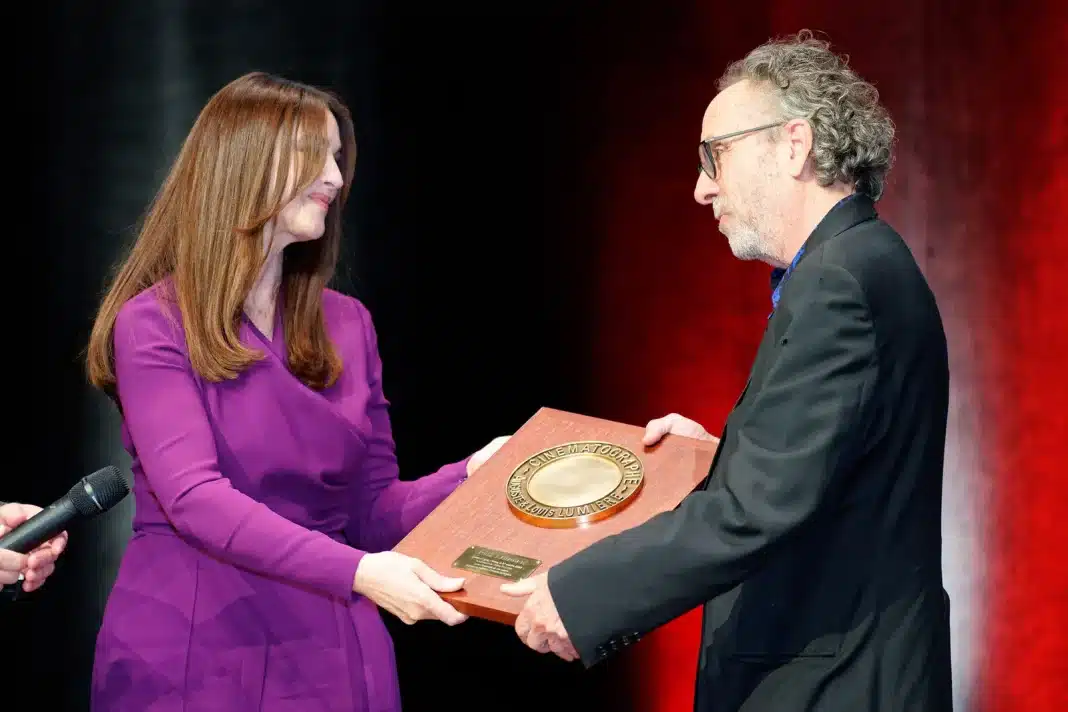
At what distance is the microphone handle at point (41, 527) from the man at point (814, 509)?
68cm

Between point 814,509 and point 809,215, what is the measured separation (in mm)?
485

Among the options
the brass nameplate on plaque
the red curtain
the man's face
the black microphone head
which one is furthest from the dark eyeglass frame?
the red curtain

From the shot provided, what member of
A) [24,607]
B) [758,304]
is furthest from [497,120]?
[24,607]

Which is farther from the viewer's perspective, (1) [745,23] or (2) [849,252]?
(1) [745,23]

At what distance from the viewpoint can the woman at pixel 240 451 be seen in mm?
2277

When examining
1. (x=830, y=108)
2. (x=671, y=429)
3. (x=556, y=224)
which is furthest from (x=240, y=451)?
(x=556, y=224)

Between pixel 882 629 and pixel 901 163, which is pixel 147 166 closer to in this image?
pixel 901 163

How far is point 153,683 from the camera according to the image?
92.1 inches

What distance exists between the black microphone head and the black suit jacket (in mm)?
674

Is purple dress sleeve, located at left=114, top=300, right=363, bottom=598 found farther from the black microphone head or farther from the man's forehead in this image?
the man's forehead

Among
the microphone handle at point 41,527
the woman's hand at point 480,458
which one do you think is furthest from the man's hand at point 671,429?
the microphone handle at point 41,527

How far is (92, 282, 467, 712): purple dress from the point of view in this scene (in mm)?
2275

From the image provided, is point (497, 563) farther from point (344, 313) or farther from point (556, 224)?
point (556, 224)

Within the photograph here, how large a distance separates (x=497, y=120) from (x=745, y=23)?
2.12 feet
